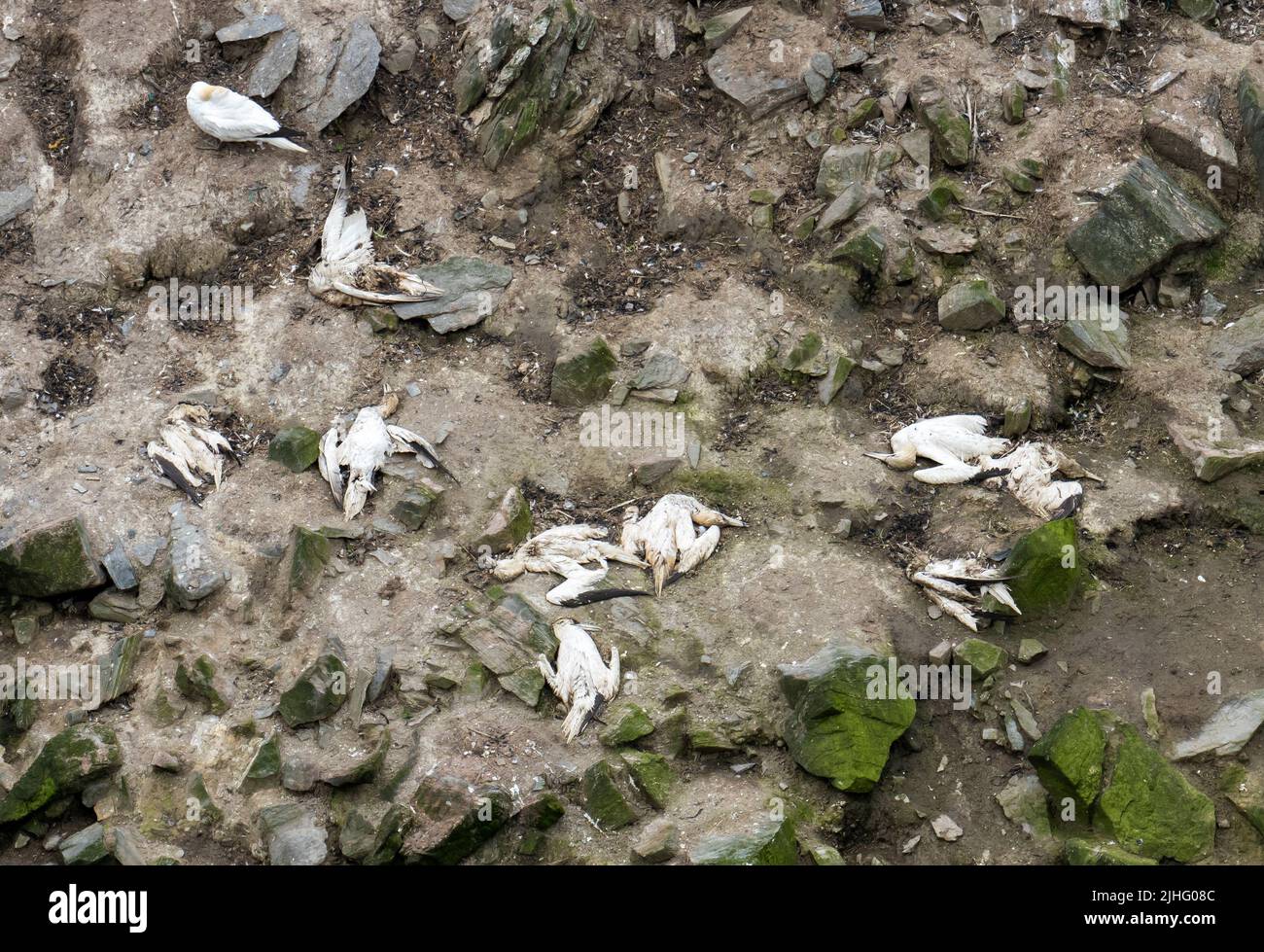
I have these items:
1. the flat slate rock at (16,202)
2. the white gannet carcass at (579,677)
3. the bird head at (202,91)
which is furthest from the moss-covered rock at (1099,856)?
the flat slate rock at (16,202)

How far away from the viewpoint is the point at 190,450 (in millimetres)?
8945

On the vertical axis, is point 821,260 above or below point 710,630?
above

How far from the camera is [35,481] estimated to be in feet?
28.7

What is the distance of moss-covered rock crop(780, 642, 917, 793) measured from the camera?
724cm

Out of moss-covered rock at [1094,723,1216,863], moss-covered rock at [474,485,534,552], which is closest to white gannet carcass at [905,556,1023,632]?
moss-covered rock at [1094,723,1216,863]

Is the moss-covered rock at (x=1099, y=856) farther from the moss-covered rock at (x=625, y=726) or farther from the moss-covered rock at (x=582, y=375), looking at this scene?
the moss-covered rock at (x=582, y=375)

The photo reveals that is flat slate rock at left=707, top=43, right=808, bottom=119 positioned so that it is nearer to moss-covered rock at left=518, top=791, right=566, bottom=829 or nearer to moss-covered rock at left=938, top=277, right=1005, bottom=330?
moss-covered rock at left=938, top=277, right=1005, bottom=330

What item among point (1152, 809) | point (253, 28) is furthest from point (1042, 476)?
point (253, 28)

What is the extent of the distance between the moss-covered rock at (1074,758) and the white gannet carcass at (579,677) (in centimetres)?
247

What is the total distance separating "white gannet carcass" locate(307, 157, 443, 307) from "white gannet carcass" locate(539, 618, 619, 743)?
3240 millimetres

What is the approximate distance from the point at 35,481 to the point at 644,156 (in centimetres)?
531
